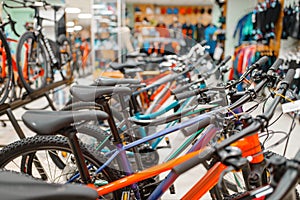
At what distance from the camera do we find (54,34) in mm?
3871

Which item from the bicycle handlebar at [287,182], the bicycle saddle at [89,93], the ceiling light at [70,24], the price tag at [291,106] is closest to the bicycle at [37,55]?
the ceiling light at [70,24]

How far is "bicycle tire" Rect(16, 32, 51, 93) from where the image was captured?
297 centimetres

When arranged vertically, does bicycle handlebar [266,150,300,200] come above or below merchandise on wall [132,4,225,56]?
below

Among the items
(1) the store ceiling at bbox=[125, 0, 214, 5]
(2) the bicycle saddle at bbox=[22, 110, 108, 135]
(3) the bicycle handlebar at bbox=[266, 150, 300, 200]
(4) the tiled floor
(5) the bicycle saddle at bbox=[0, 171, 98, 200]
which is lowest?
(4) the tiled floor

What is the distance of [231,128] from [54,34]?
3274 millimetres

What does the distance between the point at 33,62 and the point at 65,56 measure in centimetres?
76

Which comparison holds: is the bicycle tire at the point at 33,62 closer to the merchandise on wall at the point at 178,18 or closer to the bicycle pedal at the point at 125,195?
the bicycle pedal at the point at 125,195

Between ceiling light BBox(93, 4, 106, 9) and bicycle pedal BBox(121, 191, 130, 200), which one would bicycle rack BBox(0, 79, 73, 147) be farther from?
ceiling light BBox(93, 4, 106, 9)

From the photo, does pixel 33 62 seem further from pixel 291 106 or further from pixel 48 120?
pixel 291 106

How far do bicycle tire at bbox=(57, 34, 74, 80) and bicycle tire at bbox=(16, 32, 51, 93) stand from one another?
310 mm

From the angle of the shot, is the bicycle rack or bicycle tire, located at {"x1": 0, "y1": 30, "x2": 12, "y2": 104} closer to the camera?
the bicycle rack

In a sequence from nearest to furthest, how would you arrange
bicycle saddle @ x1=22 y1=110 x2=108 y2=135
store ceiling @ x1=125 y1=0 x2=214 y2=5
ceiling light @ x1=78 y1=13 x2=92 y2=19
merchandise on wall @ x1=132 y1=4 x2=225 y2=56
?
1. bicycle saddle @ x1=22 y1=110 x2=108 y2=135
2. ceiling light @ x1=78 y1=13 x2=92 y2=19
3. store ceiling @ x1=125 y1=0 x2=214 y2=5
4. merchandise on wall @ x1=132 y1=4 x2=225 y2=56

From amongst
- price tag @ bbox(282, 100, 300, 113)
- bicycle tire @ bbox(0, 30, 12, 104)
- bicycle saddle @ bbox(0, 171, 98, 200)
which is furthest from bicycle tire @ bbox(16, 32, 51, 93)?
price tag @ bbox(282, 100, 300, 113)

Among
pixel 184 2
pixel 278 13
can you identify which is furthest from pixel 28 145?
pixel 184 2
